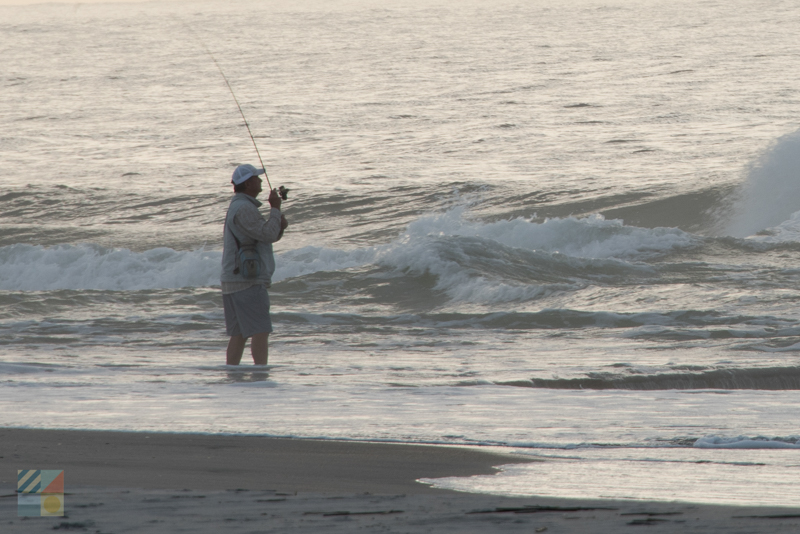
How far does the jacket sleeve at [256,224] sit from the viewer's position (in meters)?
5.86

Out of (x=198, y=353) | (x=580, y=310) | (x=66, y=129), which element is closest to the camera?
(x=198, y=353)

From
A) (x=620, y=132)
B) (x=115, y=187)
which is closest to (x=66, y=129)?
(x=115, y=187)

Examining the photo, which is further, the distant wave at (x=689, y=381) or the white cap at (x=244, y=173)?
the white cap at (x=244, y=173)

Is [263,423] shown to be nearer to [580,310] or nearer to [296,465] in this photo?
[296,465]

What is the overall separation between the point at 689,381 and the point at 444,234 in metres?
7.59

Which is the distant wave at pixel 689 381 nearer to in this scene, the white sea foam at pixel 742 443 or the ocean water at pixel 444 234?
the ocean water at pixel 444 234

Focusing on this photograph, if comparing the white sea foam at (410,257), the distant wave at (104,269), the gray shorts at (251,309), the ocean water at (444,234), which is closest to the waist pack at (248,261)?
the gray shorts at (251,309)

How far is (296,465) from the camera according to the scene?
335 cm

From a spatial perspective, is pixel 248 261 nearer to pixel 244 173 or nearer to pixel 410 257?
pixel 244 173

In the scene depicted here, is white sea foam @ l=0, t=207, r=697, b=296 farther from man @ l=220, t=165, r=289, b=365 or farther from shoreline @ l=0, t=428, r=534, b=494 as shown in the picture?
shoreline @ l=0, t=428, r=534, b=494

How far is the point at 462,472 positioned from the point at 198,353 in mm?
4643
